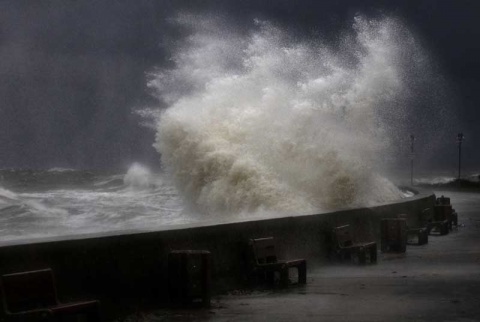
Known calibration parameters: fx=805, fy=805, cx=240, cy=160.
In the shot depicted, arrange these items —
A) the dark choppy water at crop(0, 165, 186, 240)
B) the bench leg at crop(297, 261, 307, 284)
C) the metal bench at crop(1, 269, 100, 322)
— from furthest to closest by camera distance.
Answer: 1. the dark choppy water at crop(0, 165, 186, 240)
2. the bench leg at crop(297, 261, 307, 284)
3. the metal bench at crop(1, 269, 100, 322)

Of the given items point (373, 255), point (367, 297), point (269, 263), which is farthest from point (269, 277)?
point (373, 255)

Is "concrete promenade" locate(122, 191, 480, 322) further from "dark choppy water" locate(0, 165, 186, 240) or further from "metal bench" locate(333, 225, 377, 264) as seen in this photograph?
"dark choppy water" locate(0, 165, 186, 240)

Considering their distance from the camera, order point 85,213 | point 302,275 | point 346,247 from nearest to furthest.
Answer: point 302,275, point 346,247, point 85,213

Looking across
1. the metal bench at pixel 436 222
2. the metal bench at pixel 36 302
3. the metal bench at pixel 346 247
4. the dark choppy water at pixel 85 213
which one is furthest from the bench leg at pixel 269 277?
the dark choppy water at pixel 85 213

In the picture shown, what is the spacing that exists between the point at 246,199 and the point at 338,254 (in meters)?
11.7

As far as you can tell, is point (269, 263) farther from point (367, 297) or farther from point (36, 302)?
point (36, 302)

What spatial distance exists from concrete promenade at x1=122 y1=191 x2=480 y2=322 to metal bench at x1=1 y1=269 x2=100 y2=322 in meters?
1.10

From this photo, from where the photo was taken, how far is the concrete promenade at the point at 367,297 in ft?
22.3

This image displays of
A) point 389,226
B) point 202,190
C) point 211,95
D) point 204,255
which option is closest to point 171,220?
point 202,190

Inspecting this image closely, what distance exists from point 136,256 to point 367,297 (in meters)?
2.32

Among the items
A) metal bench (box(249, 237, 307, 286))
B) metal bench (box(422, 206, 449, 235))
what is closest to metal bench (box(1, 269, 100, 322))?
metal bench (box(249, 237, 307, 286))

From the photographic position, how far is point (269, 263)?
8805 millimetres

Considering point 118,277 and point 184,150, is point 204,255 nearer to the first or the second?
point 118,277

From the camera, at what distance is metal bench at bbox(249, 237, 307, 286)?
870 cm
